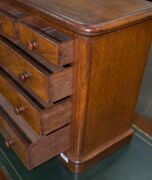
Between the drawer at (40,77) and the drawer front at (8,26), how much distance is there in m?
0.04

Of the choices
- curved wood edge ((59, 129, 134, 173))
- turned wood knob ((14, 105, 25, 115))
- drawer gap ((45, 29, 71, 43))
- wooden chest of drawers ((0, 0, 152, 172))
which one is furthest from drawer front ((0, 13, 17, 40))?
curved wood edge ((59, 129, 134, 173))

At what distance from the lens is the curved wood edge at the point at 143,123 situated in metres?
→ 1.28

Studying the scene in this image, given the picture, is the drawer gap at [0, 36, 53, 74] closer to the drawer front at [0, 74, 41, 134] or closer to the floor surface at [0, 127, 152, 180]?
the drawer front at [0, 74, 41, 134]

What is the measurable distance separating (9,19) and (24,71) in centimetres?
18

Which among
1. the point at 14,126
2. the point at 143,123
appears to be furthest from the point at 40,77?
the point at 143,123

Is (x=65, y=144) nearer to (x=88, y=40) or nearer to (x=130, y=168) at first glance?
(x=130, y=168)

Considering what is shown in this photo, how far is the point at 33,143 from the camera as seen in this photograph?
2.86 ft

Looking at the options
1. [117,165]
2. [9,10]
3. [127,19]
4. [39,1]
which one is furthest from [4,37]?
[117,165]

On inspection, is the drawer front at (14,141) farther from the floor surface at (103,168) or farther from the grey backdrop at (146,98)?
the grey backdrop at (146,98)

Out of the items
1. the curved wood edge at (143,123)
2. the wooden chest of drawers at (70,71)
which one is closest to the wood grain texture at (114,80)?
the wooden chest of drawers at (70,71)

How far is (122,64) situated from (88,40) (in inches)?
8.2

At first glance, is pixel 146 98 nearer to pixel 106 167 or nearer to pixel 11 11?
pixel 106 167

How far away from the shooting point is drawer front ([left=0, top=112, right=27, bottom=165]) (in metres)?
0.89

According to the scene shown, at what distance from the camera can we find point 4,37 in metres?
1.03
